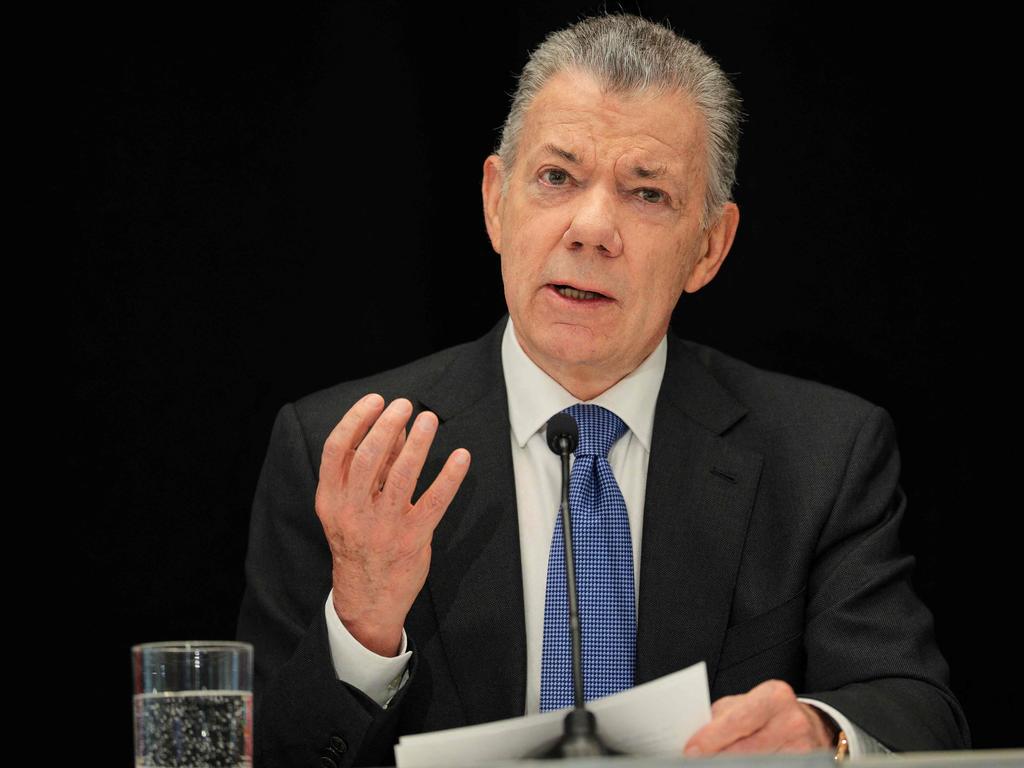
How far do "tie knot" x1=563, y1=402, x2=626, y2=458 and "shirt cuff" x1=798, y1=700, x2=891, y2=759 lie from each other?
610 millimetres

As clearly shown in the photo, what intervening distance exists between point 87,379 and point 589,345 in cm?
108

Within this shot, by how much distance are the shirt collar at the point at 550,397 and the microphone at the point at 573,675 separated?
1.82 ft

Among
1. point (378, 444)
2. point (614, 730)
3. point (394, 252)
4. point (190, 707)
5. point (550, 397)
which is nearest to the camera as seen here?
point (190, 707)

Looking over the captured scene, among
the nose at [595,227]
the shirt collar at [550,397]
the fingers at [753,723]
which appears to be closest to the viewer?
the fingers at [753,723]

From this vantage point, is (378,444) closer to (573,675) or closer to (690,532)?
(573,675)

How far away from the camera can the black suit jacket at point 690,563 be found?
91.0 inches

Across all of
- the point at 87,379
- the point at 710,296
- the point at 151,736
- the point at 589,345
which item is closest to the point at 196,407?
the point at 87,379

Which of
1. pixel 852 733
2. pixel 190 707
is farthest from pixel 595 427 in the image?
pixel 190 707

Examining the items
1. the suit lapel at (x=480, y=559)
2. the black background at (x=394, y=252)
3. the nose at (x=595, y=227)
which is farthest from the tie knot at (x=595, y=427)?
the black background at (x=394, y=252)

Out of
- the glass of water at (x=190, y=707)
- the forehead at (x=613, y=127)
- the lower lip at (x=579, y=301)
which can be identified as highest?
the forehead at (x=613, y=127)

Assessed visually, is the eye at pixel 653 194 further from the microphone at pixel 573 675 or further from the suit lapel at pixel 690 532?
the microphone at pixel 573 675

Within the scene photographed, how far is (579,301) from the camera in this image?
2.46 metres

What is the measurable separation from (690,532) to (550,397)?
0.34 metres

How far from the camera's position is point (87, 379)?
2898mm
